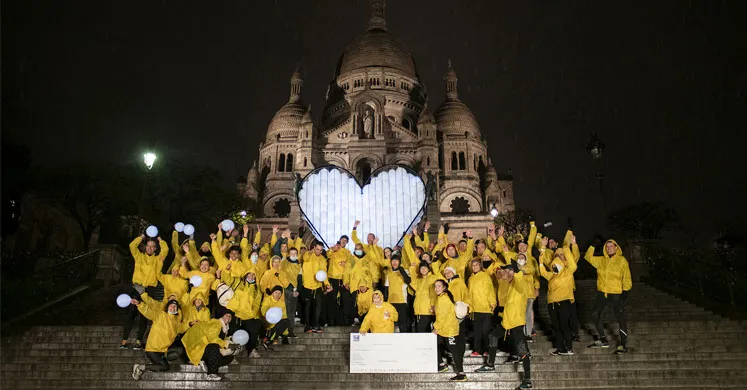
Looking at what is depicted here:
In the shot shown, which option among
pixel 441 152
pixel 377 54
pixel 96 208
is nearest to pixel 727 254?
pixel 96 208

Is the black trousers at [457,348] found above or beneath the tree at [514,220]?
beneath

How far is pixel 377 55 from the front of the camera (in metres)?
62.5

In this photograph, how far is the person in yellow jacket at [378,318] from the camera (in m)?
9.41

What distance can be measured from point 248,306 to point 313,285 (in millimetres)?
1622

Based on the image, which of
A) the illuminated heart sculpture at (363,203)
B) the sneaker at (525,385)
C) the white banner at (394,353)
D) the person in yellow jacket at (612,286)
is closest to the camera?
the sneaker at (525,385)

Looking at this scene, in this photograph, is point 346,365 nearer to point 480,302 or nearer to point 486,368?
point 486,368

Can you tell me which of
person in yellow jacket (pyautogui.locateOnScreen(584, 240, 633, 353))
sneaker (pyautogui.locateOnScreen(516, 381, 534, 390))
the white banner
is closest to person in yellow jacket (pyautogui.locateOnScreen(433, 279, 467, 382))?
the white banner

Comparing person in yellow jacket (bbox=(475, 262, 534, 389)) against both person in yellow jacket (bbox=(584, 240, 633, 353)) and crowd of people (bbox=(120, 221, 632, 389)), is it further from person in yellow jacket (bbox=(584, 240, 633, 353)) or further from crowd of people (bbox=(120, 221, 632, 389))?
person in yellow jacket (bbox=(584, 240, 633, 353))

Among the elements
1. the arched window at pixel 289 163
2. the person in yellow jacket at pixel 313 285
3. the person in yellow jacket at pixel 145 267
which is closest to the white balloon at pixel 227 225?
the person in yellow jacket at pixel 145 267

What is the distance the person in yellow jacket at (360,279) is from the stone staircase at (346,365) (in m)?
0.63

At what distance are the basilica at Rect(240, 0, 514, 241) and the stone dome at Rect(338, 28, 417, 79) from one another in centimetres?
12

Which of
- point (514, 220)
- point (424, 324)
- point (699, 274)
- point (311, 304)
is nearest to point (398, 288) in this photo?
point (424, 324)

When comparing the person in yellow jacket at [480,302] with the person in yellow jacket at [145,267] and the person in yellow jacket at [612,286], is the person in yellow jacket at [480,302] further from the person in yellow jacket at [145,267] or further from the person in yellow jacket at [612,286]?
the person in yellow jacket at [145,267]

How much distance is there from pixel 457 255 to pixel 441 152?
44953 mm
